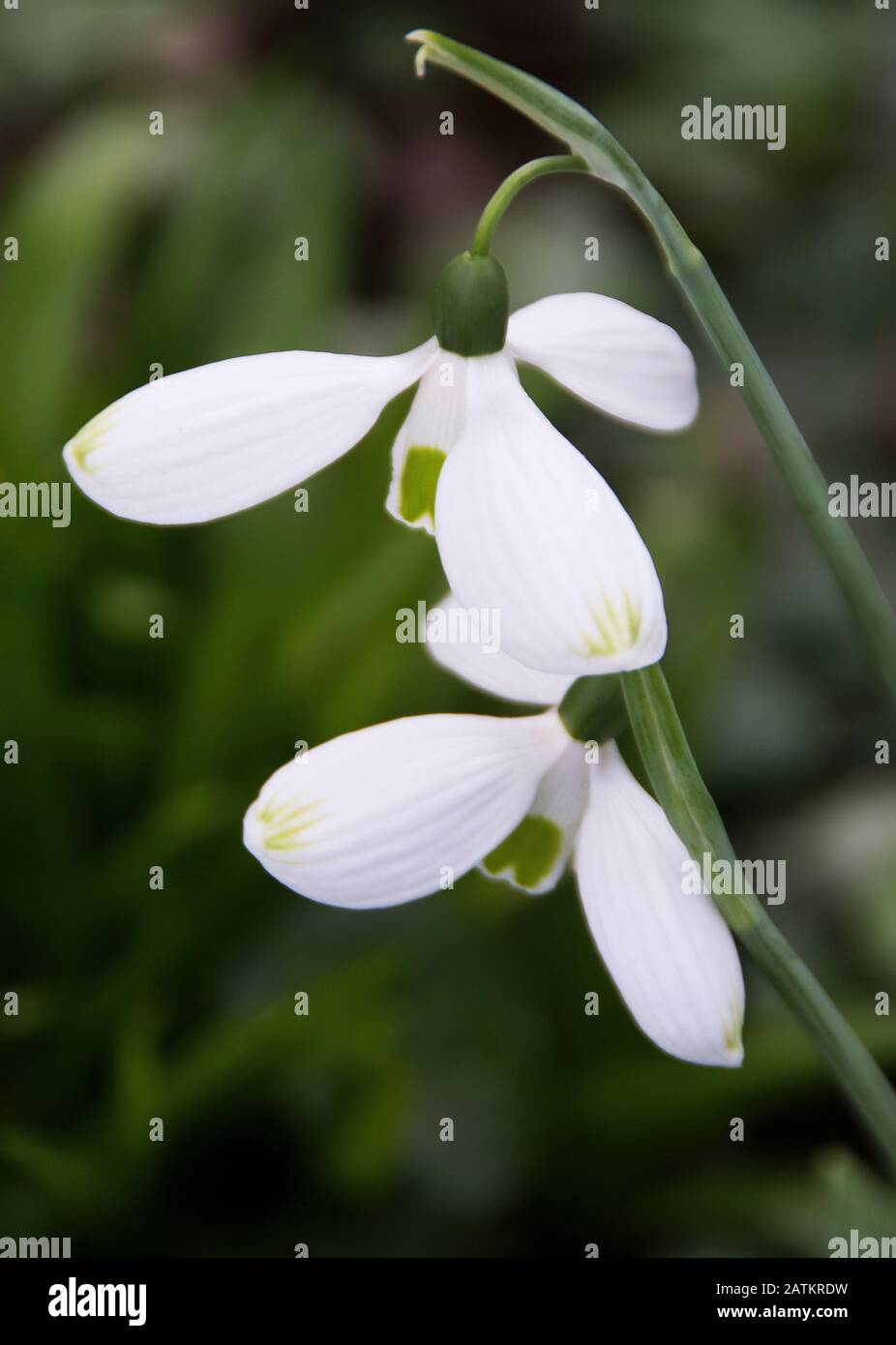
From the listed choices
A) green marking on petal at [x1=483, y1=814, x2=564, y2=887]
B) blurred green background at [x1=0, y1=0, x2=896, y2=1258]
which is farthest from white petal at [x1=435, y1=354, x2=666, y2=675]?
blurred green background at [x1=0, y1=0, x2=896, y2=1258]

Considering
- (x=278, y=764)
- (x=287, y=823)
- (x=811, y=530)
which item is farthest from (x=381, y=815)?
(x=278, y=764)

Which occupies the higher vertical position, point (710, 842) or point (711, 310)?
point (711, 310)

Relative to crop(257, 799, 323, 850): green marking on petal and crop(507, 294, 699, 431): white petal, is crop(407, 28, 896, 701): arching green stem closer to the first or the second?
crop(507, 294, 699, 431): white petal

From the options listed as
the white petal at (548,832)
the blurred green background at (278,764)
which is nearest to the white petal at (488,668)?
the white petal at (548,832)

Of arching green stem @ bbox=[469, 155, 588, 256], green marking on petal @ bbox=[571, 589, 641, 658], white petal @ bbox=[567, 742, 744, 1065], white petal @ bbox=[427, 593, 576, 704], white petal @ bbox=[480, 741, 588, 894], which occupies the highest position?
arching green stem @ bbox=[469, 155, 588, 256]

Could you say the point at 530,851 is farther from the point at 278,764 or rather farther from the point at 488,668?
the point at 278,764

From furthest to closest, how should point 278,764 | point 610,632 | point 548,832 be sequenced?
1. point 278,764
2. point 548,832
3. point 610,632
